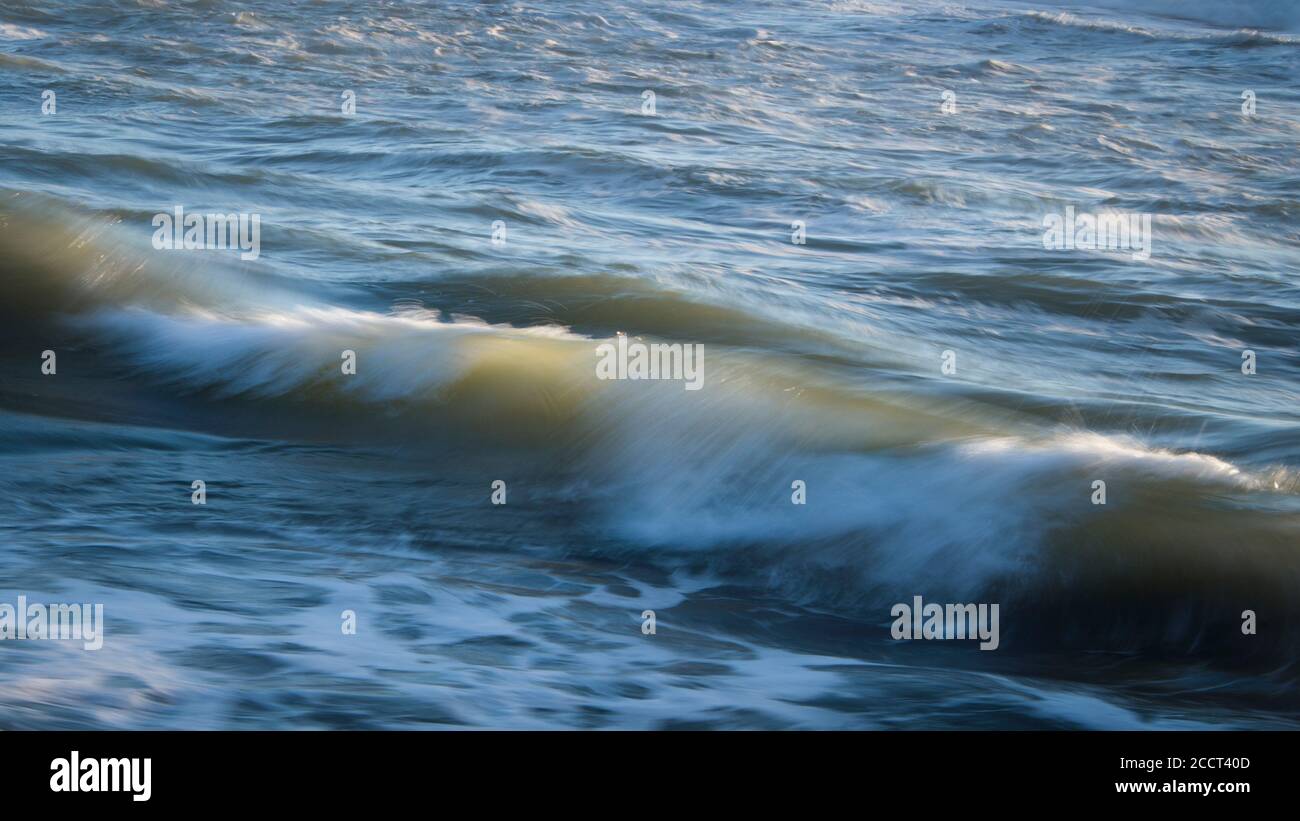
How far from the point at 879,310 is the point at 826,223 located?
2.22 m

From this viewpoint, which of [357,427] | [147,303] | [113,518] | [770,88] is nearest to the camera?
[113,518]

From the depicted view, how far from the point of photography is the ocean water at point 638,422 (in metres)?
4.39

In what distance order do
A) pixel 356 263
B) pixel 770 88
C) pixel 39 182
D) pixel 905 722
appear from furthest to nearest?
pixel 770 88, pixel 39 182, pixel 356 263, pixel 905 722

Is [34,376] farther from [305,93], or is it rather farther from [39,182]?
[305,93]

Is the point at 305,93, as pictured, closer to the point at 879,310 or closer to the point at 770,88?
the point at 770,88

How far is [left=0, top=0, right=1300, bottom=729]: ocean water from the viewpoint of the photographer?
14.4 ft

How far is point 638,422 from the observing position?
21.1ft

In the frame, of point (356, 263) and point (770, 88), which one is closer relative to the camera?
point (356, 263)

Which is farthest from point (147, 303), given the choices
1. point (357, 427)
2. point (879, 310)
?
point (879, 310)

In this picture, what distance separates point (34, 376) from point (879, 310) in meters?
4.30

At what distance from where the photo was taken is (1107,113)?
14984 millimetres
